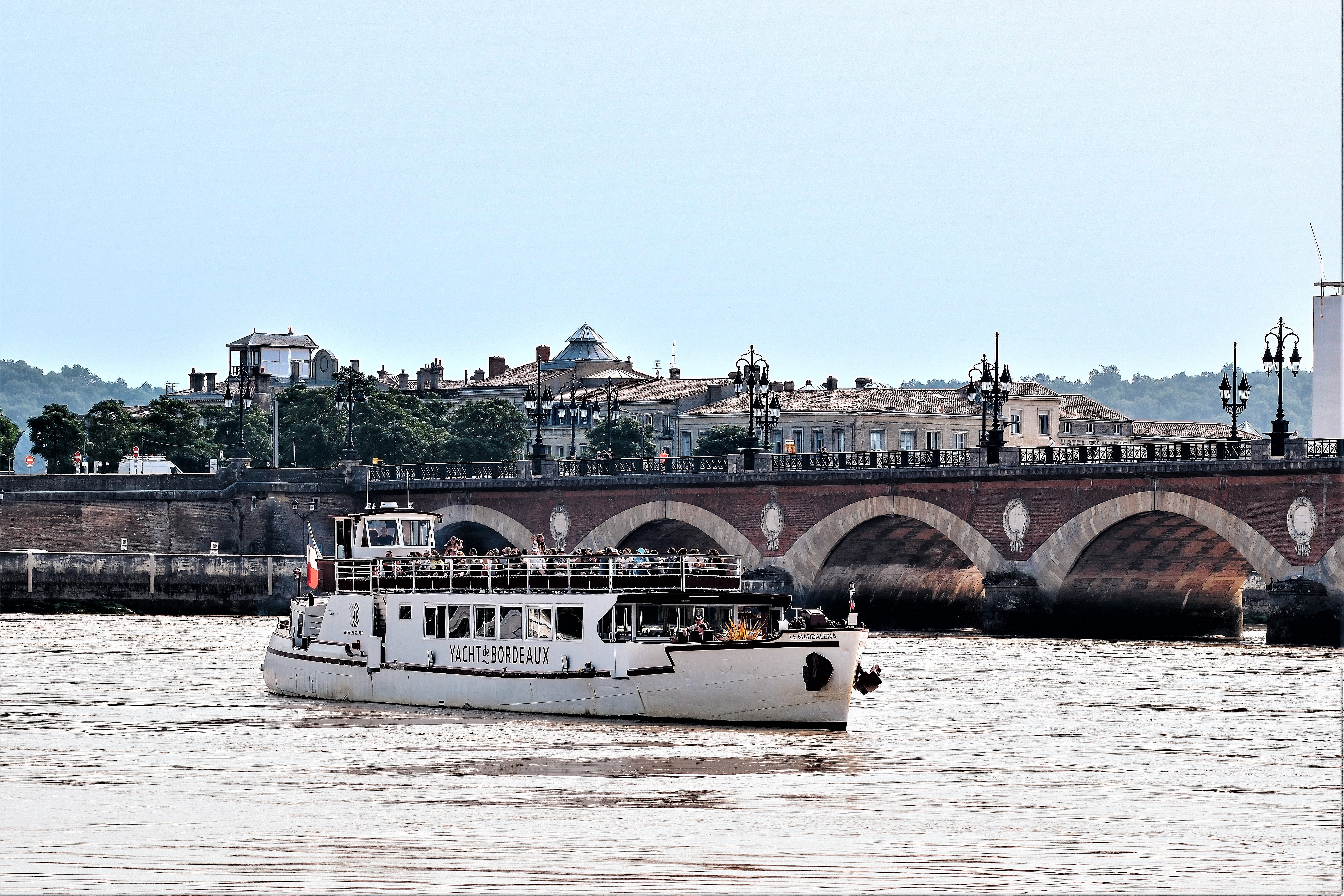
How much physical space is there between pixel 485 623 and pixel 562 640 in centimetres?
260

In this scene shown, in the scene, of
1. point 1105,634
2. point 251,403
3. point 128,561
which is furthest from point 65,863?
point 251,403

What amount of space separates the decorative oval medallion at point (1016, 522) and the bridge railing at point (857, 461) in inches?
90.5

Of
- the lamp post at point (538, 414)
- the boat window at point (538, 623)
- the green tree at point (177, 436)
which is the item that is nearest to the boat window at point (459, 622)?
the boat window at point (538, 623)

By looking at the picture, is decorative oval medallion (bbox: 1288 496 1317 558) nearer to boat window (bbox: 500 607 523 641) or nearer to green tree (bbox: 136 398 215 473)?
boat window (bbox: 500 607 523 641)

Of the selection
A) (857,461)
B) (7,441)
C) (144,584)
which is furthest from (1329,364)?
(7,441)

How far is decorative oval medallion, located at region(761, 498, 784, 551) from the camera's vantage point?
7688 centimetres

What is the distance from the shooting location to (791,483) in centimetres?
7644

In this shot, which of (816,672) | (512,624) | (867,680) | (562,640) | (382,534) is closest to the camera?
(816,672)

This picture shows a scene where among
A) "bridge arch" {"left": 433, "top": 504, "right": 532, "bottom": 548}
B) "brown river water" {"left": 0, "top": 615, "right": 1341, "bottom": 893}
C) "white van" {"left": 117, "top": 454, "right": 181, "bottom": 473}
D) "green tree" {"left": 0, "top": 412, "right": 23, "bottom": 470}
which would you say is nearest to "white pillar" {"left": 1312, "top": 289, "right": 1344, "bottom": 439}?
"brown river water" {"left": 0, "top": 615, "right": 1341, "bottom": 893}

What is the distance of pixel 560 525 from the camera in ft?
278

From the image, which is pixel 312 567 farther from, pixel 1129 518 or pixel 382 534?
pixel 1129 518

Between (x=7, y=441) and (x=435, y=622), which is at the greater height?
(x=7, y=441)

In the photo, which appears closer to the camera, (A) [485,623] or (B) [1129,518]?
(A) [485,623]

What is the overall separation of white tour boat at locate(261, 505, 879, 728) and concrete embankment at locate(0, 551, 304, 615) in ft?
128
